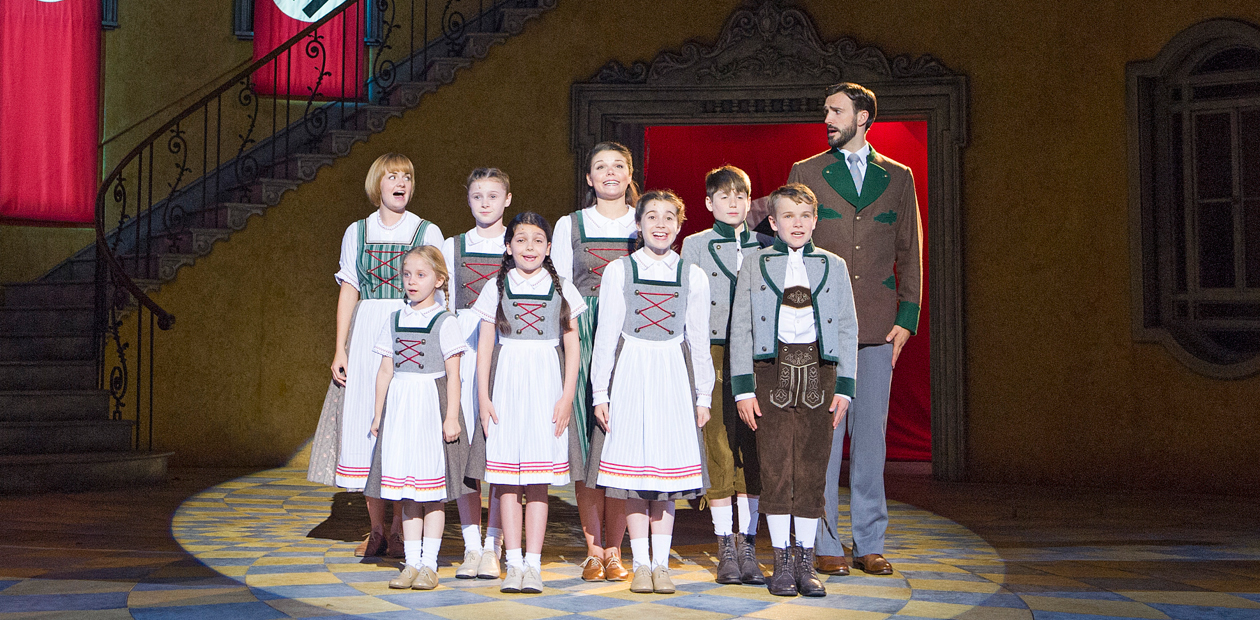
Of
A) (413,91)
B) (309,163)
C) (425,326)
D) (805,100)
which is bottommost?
(425,326)

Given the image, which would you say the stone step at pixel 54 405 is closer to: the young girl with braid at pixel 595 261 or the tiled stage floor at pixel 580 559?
the tiled stage floor at pixel 580 559

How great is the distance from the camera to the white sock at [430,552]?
330 cm

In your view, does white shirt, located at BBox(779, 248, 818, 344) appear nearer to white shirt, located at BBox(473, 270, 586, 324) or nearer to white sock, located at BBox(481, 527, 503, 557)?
white shirt, located at BBox(473, 270, 586, 324)

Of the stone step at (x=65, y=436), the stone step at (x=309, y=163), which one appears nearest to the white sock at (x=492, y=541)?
the stone step at (x=65, y=436)

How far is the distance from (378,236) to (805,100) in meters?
3.50

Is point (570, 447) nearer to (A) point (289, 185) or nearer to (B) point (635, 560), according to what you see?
(B) point (635, 560)

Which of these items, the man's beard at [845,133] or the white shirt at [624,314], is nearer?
the white shirt at [624,314]

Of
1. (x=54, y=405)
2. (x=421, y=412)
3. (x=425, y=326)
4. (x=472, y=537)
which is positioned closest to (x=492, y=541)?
(x=472, y=537)

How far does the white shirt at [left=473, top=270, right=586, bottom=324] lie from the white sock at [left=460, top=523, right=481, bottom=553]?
2.14 ft

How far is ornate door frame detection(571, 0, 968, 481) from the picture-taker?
650 centimetres

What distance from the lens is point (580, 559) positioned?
12.6ft

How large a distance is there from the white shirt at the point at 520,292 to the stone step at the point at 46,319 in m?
4.53

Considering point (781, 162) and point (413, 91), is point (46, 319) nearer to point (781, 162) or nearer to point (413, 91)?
point (413, 91)

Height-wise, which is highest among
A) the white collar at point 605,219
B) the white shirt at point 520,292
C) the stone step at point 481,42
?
the stone step at point 481,42
